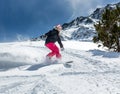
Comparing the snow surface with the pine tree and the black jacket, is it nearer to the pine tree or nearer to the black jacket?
the black jacket

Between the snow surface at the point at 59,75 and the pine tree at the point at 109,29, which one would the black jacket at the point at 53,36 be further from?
the pine tree at the point at 109,29

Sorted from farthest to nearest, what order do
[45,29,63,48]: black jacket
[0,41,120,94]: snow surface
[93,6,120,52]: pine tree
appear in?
1. [93,6,120,52]: pine tree
2. [45,29,63,48]: black jacket
3. [0,41,120,94]: snow surface

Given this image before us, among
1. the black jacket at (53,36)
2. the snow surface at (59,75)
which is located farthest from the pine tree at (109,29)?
the black jacket at (53,36)

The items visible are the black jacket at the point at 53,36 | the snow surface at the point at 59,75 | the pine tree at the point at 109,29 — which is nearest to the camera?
the snow surface at the point at 59,75

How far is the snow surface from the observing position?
8805 millimetres

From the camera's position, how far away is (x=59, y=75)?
10.7 meters

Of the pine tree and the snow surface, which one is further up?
the pine tree

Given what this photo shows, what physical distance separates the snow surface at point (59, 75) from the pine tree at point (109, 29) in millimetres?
15209

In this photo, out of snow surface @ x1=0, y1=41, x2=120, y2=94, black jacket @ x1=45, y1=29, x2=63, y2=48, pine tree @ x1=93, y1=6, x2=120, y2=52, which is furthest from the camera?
pine tree @ x1=93, y1=6, x2=120, y2=52

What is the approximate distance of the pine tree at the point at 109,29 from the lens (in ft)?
102

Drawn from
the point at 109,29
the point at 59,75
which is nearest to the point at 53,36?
the point at 59,75

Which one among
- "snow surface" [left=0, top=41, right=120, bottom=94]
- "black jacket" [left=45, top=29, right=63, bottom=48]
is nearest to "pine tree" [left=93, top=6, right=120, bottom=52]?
"snow surface" [left=0, top=41, right=120, bottom=94]

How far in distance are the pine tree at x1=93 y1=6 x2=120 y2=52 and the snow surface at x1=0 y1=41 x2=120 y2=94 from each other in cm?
1521

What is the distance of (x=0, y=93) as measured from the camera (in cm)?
900
